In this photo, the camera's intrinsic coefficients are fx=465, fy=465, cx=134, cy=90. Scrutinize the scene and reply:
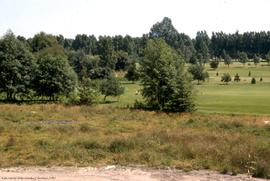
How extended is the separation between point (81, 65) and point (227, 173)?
414 ft

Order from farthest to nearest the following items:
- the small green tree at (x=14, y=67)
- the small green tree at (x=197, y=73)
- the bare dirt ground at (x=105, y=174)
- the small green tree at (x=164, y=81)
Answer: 1. the small green tree at (x=197, y=73)
2. the small green tree at (x=14, y=67)
3. the small green tree at (x=164, y=81)
4. the bare dirt ground at (x=105, y=174)

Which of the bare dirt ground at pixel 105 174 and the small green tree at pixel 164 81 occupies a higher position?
the small green tree at pixel 164 81

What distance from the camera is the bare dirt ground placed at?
17000 mm

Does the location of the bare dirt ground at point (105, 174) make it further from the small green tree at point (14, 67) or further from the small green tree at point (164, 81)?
the small green tree at point (14, 67)

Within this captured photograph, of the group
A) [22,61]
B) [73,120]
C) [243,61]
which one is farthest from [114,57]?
[73,120]

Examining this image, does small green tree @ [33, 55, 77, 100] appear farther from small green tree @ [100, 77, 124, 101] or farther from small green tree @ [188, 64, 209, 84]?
small green tree @ [188, 64, 209, 84]

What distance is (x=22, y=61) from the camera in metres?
70.4

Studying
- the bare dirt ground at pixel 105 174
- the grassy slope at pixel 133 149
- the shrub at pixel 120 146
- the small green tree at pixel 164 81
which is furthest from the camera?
the small green tree at pixel 164 81

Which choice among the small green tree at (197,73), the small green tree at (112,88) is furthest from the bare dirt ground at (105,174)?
the small green tree at (197,73)

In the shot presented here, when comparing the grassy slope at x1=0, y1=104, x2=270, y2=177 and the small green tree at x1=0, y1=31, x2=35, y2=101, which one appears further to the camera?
the small green tree at x1=0, y1=31, x2=35, y2=101

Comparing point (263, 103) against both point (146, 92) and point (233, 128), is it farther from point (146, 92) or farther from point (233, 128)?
point (233, 128)

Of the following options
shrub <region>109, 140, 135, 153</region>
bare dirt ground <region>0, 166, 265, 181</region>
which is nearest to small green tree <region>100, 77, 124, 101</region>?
shrub <region>109, 140, 135, 153</region>

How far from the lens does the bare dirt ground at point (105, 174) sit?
1700cm

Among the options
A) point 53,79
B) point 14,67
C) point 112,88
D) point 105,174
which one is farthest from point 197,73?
point 105,174
